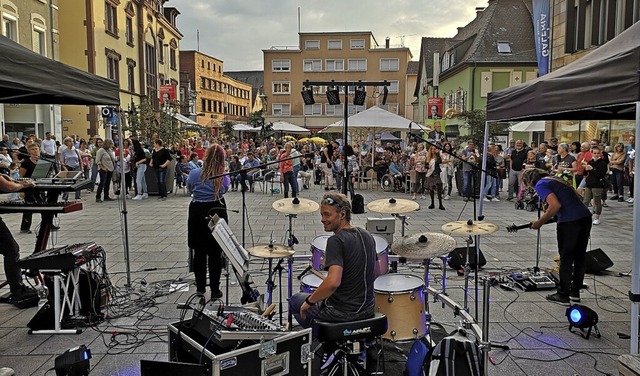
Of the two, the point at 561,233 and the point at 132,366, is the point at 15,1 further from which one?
the point at 561,233

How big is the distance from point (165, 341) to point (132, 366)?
1.76 feet

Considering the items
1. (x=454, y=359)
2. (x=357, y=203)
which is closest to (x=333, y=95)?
(x=357, y=203)

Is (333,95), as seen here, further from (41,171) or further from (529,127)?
(529,127)

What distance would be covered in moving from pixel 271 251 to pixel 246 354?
1.63 meters

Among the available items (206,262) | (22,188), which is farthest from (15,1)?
(206,262)

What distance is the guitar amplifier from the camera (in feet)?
10.1

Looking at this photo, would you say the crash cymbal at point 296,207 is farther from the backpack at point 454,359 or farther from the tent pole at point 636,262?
the tent pole at point 636,262

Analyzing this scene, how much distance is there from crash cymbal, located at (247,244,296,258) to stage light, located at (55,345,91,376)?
1670 mm

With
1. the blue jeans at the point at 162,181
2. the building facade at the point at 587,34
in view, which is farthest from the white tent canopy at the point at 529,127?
the blue jeans at the point at 162,181

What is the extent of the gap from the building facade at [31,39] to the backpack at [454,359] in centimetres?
1874

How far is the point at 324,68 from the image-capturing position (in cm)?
5866

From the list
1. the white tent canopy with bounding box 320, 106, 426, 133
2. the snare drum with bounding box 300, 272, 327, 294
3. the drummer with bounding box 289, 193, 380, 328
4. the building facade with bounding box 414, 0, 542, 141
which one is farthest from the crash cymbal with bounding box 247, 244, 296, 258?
the building facade with bounding box 414, 0, 542, 141

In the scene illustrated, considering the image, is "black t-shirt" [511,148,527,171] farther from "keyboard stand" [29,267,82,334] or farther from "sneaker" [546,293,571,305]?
"keyboard stand" [29,267,82,334]

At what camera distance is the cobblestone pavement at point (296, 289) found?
431cm
